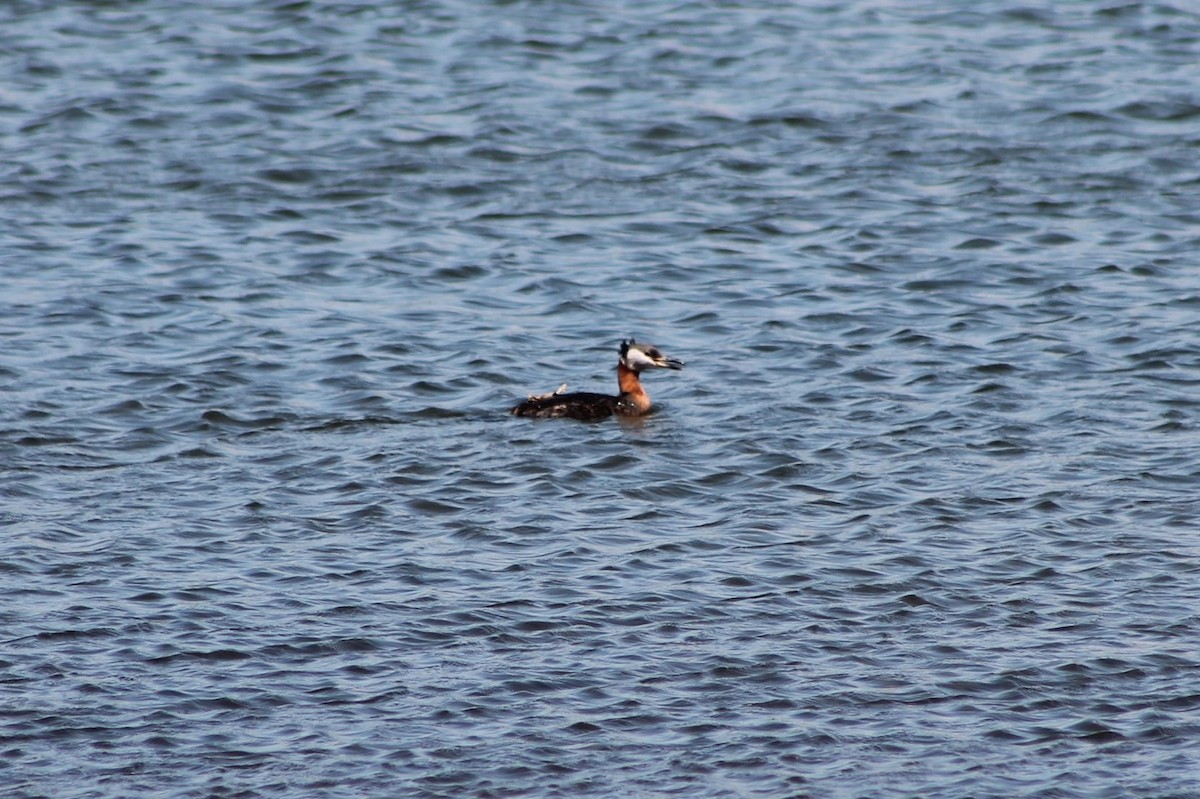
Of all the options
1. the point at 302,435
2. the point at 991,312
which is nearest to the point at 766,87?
the point at 991,312

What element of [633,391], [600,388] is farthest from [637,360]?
[600,388]

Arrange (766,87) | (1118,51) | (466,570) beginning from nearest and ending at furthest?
(466,570) < (766,87) < (1118,51)

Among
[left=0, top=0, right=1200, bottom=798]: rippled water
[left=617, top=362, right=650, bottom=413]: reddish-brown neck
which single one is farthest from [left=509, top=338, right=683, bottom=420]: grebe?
[left=0, top=0, right=1200, bottom=798]: rippled water

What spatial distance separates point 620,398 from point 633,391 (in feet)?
0.42

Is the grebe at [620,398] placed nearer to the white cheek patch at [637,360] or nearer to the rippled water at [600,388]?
the white cheek patch at [637,360]

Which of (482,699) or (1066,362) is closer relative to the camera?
(482,699)

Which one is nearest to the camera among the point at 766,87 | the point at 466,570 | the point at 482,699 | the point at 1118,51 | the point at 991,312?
the point at 482,699

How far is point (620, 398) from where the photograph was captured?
13.5 meters

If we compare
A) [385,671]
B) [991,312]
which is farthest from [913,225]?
[385,671]

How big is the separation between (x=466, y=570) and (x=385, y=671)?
151cm

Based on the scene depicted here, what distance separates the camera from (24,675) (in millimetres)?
8438

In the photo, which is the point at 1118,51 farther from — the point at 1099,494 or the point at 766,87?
the point at 1099,494

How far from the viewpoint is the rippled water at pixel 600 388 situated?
26.4 feet

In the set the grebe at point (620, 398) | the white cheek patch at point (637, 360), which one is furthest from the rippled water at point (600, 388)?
the white cheek patch at point (637, 360)
